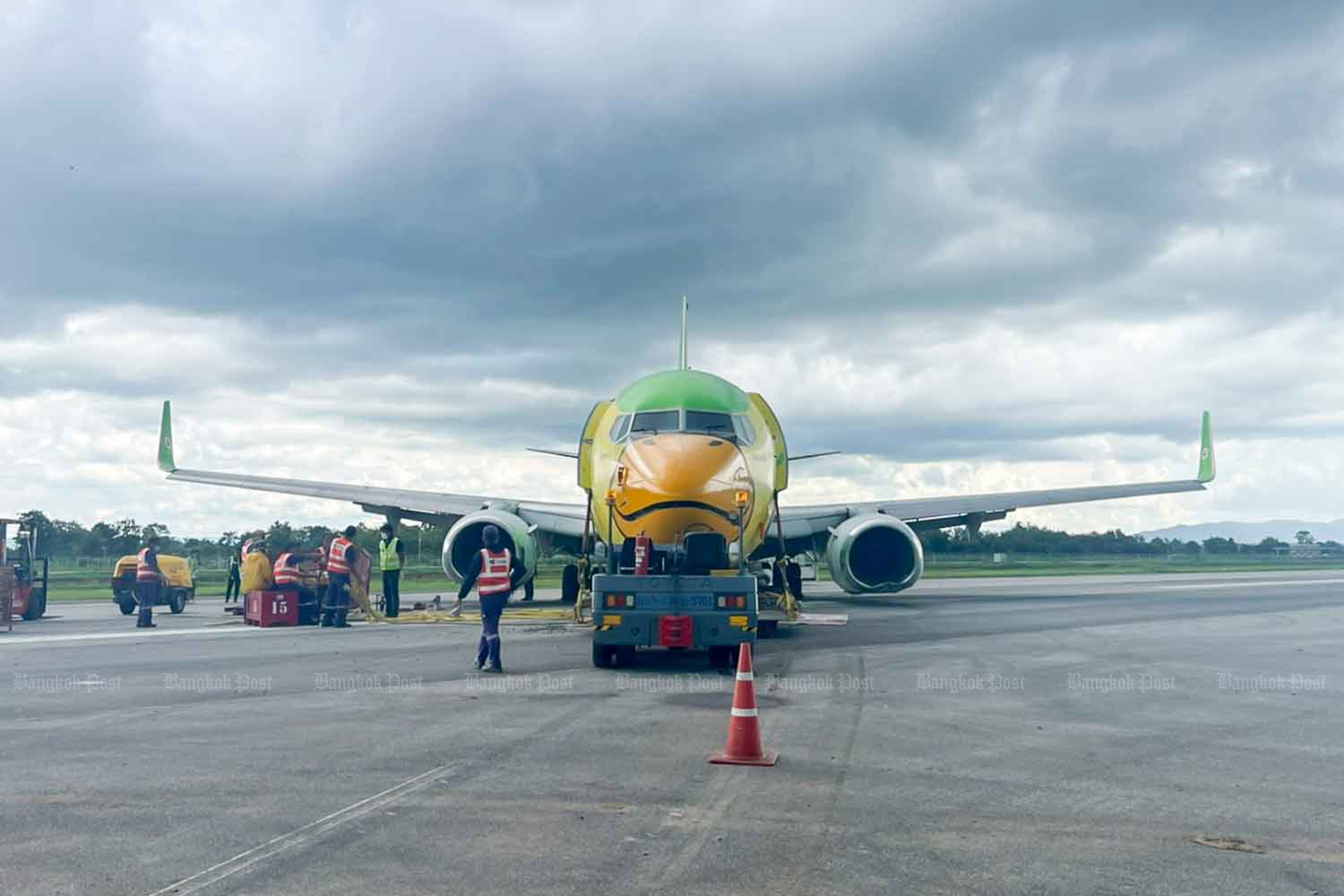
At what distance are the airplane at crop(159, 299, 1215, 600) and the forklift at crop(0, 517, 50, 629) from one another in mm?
3790

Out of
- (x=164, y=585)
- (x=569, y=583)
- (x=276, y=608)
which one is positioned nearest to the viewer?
(x=276, y=608)

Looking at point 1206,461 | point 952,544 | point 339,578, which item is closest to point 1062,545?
point 952,544

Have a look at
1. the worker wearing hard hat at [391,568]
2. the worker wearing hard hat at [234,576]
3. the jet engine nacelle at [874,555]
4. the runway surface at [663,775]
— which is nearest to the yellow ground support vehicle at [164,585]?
the worker wearing hard hat at [234,576]

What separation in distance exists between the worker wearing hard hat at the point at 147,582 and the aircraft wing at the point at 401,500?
18.4 feet

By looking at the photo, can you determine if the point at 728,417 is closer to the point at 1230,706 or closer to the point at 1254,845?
the point at 1230,706

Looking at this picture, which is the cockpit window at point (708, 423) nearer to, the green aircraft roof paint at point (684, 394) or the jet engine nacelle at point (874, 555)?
the green aircraft roof paint at point (684, 394)

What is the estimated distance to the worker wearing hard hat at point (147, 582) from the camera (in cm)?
1983

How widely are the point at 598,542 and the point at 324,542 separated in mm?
6596

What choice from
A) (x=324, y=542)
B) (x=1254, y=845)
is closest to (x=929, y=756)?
(x=1254, y=845)

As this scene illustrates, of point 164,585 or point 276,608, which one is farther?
point 164,585

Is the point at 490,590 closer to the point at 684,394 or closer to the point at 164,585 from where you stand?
the point at 684,394

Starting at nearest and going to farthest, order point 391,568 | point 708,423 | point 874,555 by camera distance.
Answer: point 708,423 → point 874,555 → point 391,568

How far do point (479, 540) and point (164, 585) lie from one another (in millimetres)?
9912

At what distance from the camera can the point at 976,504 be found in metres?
26.4
